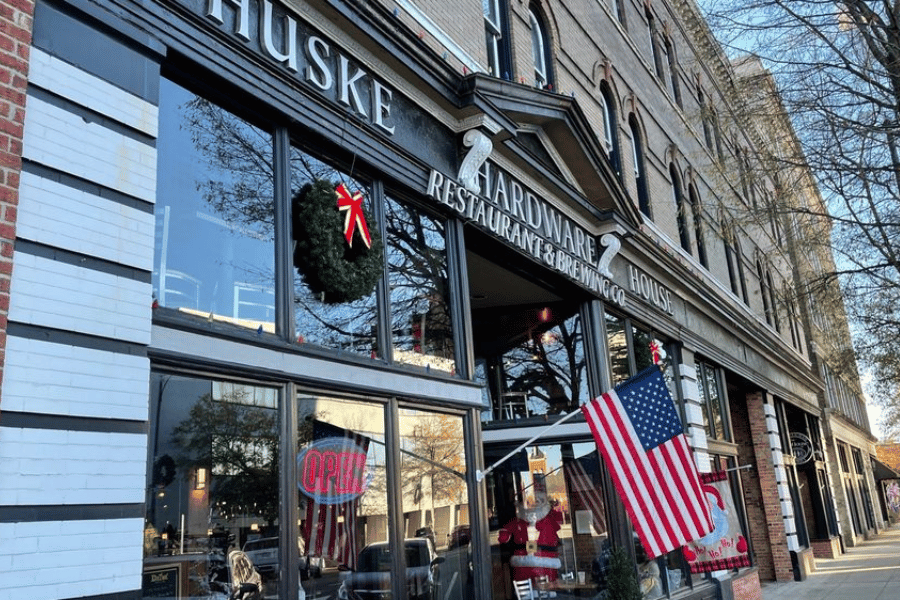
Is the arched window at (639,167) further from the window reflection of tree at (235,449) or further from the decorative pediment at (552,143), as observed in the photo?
the window reflection of tree at (235,449)

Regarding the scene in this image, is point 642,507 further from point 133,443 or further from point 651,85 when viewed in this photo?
point 651,85

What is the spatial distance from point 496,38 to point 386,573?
23.1 ft

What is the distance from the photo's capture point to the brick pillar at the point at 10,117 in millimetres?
3499

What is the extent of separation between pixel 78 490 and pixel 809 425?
2673 cm

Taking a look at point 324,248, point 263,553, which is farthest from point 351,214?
point 263,553

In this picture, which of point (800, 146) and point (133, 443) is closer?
point (133, 443)

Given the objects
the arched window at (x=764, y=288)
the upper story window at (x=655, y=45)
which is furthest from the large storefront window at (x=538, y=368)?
the arched window at (x=764, y=288)

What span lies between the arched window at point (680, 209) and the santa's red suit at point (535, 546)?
7.60m

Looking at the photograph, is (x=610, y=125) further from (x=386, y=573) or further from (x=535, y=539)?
(x=386, y=573)

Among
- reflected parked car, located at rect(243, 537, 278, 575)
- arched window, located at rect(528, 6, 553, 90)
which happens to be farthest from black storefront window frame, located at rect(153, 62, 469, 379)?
arched window, located at rect(528, 6, 553, 90)

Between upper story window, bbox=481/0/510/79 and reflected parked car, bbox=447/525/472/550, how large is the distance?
5.75m

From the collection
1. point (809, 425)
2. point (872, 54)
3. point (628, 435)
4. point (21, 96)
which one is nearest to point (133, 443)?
point (21, 96)

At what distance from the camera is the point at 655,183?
15031 mm

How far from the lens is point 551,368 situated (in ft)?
36.4
